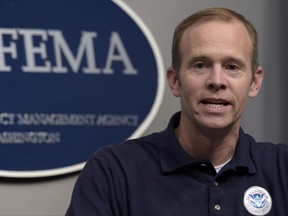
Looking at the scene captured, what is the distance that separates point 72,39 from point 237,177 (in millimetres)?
671

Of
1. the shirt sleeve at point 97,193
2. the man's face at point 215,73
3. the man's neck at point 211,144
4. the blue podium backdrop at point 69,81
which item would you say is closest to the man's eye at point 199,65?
the man's face at point 215,73

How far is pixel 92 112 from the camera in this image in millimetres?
1621

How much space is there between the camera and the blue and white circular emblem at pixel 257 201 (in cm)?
114

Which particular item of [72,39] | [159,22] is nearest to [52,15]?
[72,39]

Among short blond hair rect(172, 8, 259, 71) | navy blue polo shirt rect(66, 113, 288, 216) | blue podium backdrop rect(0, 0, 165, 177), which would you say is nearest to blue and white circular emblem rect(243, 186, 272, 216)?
navy blue polo shirt rect(66, 113, 288, 216)

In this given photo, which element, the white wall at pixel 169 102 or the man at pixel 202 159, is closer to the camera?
the man at pixel 202 159

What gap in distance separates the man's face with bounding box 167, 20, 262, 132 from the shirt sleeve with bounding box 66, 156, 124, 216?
20 cm

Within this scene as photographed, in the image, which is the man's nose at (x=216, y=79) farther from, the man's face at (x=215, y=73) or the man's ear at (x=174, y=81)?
the man's ear at (x=174, y=81)

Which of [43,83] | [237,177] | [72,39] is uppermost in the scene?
[72,39]

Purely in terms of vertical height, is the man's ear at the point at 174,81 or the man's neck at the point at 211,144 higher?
the man's ear at the point at 174,81

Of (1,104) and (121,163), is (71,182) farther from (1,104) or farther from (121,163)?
(121,163)

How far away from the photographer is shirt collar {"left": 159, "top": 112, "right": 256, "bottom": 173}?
3.83ft

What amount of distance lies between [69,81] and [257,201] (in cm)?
68

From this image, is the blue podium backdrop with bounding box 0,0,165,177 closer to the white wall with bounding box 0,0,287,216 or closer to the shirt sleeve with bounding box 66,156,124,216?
the white wall with bounding box 0,0,287,216
